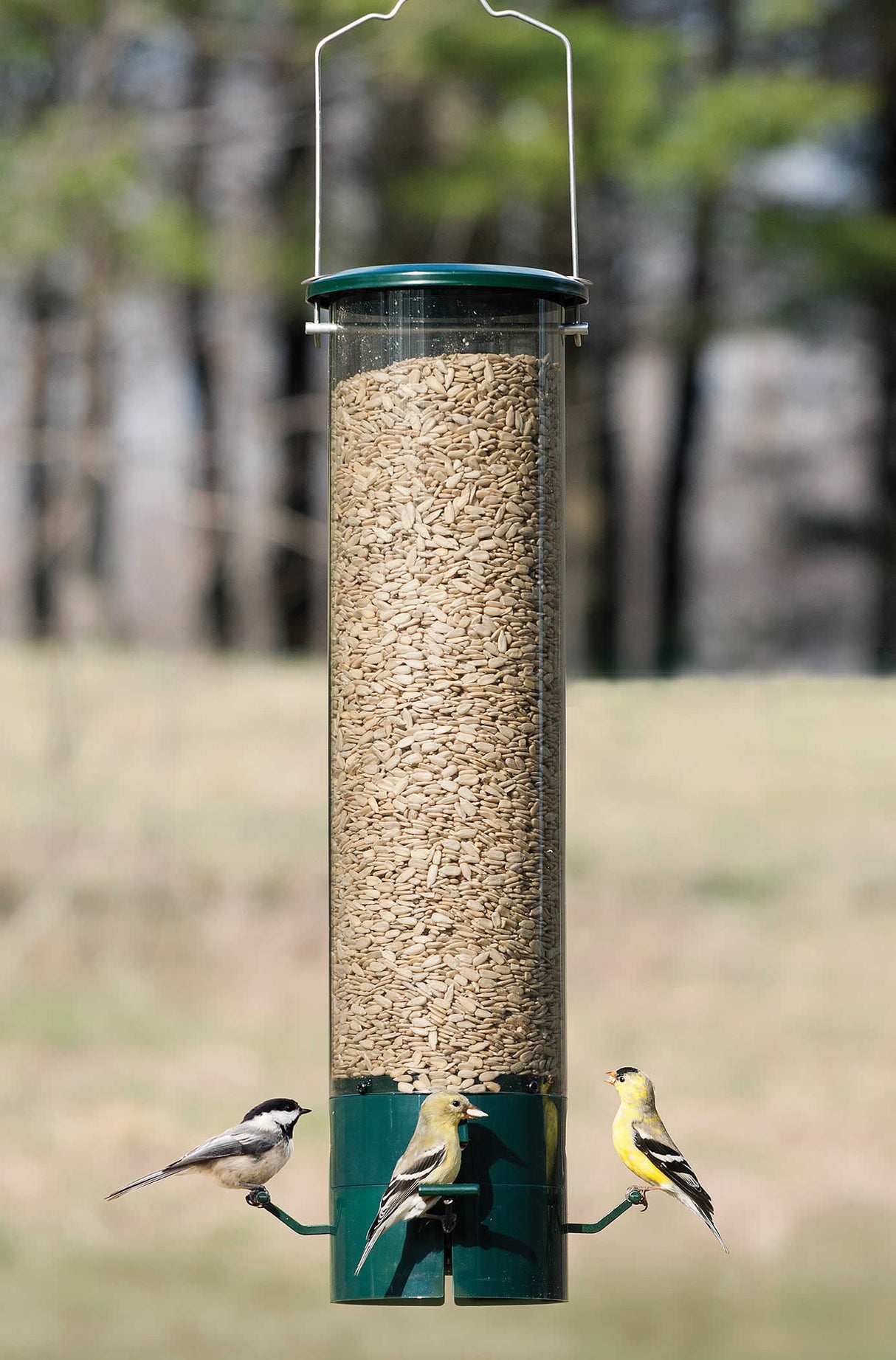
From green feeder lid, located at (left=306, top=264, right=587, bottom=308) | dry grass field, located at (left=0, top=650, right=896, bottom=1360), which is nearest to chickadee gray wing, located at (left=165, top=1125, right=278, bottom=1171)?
green feeder lid, located at (left=306, top=264, right=587, bottom=308)

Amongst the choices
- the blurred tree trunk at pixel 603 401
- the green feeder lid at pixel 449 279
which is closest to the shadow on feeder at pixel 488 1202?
the green feeder lid at pixel 449 279

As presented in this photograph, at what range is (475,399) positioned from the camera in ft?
13.7

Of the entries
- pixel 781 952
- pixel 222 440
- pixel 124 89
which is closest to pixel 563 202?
pixel 124 89

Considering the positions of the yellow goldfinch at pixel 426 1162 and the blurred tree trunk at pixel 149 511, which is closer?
the yellow goldfinch at pixel 426 1162

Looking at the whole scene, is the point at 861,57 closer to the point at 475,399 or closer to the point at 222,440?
the point at 222,440

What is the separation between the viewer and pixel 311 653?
22203 millimetres

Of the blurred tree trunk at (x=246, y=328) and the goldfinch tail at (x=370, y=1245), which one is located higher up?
the blurred tree trunk at (x=246, y=328)

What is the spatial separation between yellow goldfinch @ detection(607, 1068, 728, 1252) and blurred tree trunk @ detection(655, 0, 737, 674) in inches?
619

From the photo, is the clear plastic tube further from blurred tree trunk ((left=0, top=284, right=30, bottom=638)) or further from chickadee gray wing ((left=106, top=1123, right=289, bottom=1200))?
blurred tree trunk ((left=0, top=284, right=30, bottom=638))

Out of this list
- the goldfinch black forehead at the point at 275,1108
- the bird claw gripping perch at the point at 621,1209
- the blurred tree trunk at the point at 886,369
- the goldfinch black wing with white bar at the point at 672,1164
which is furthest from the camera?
the blurred tree trunk at the point at 886,369

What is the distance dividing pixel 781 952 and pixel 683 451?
1205 centimetres

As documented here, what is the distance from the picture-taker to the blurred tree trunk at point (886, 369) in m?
22.0

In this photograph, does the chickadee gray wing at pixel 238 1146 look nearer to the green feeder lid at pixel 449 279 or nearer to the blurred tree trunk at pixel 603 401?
the green feeder lid at pixel 449 279

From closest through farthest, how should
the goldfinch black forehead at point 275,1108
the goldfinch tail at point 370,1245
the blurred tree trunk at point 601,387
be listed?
the goldfinch tail at point 370,1245, the goldfinch black forehead at point 275,1108, the blurred tree trunk at point 601,387
